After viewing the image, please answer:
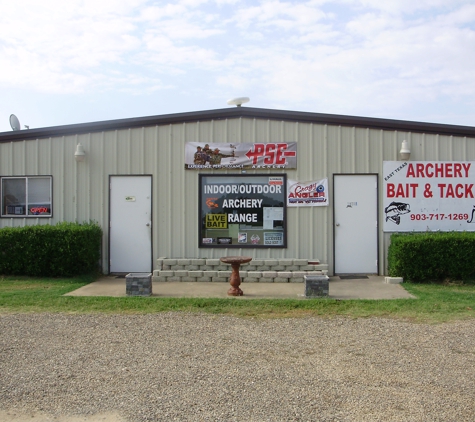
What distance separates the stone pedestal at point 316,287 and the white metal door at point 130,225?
439cm

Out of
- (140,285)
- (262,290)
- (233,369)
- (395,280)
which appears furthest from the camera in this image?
(395,280)

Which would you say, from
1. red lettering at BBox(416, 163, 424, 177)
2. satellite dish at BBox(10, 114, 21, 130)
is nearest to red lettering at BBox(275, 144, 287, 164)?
red lettering at BBox(416, 163, 424, 177)

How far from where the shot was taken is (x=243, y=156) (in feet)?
38.1

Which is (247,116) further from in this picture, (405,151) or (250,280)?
(250,280)

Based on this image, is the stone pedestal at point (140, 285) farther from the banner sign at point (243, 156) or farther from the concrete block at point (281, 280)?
the banner sign at point (243, 156)

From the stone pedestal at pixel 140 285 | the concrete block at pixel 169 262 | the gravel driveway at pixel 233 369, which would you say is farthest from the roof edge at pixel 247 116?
the gravel driveway at pixel 233 369

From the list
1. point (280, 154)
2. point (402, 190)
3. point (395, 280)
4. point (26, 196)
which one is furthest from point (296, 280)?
point (26, 196)

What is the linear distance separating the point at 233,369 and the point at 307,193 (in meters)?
6.80

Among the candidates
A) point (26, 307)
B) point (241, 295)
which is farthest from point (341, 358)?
point (26, 307)

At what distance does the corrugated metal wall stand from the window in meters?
0.16

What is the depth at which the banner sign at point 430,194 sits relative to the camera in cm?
1145

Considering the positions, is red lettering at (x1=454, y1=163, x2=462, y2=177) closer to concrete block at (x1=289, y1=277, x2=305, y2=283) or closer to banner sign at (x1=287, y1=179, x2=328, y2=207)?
banner sign at (x1=287, y1=179, x2=328, y2=207)

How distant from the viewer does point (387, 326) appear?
7.04 metres

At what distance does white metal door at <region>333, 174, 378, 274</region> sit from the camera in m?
11.4
